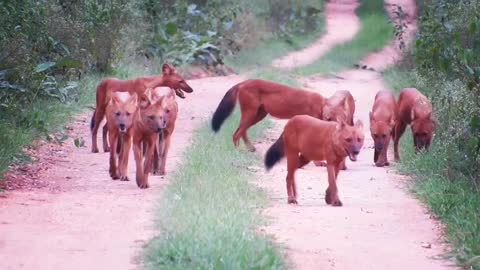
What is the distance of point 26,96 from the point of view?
11.3 metres

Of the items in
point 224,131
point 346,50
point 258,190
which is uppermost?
point 258,190

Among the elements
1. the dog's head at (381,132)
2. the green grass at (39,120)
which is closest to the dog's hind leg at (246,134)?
the dog's head at (381,132)

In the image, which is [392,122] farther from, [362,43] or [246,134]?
[362,43]

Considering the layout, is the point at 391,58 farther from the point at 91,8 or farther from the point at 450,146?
the point at 450,146

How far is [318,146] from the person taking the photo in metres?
9.31

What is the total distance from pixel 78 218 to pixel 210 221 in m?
1.38

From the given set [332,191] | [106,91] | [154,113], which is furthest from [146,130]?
[106,91]

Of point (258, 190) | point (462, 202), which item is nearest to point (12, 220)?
point (258, 190)

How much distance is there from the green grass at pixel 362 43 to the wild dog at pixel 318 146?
1400 cm

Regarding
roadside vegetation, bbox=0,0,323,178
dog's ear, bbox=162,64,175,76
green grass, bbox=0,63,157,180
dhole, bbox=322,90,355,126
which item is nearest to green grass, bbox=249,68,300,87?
roadside vegetation, bbox=0,0,323,178

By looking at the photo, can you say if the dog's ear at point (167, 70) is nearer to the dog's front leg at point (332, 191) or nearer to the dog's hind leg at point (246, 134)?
the dog's hind leg at point (246, 134)

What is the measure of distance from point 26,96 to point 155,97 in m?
1.75

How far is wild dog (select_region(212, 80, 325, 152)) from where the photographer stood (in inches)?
504

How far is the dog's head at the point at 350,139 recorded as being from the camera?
905 cm
